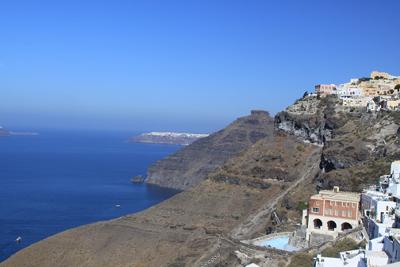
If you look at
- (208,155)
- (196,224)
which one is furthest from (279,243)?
(208,155)

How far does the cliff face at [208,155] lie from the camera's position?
16688cm

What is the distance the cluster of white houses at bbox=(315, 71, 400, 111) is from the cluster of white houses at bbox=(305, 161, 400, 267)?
1118 inches

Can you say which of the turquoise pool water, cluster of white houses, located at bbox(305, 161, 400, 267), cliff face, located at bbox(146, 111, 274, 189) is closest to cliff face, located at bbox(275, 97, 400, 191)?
cluster of white houses, located at bbox(305, 161, 400, 267)

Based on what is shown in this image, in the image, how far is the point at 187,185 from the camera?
16788 centimetres

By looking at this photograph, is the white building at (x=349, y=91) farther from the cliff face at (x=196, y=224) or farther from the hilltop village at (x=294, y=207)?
the cliff face at (x=196, y=224)

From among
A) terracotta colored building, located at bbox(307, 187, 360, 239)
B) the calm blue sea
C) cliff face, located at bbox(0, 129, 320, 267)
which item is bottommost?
the calm blue sea

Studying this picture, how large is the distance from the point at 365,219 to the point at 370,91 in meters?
50.6

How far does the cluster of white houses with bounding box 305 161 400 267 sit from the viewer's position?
2850 cm

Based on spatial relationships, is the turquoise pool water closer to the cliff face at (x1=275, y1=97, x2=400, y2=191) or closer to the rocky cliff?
the rocky cliff

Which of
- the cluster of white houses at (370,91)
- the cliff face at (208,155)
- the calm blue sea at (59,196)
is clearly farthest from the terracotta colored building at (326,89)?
the cliff face at (208,155)

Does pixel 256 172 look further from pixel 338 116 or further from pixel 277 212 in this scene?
pixel 277 212

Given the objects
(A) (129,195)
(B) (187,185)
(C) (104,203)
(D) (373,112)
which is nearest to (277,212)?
(D) (373,112)

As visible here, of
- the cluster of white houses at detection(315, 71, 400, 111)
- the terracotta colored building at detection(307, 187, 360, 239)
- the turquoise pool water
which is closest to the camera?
the terracotta colored building at detection(307, 187, 360, 239)

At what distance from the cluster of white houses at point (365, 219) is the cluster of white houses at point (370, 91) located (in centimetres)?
2841
